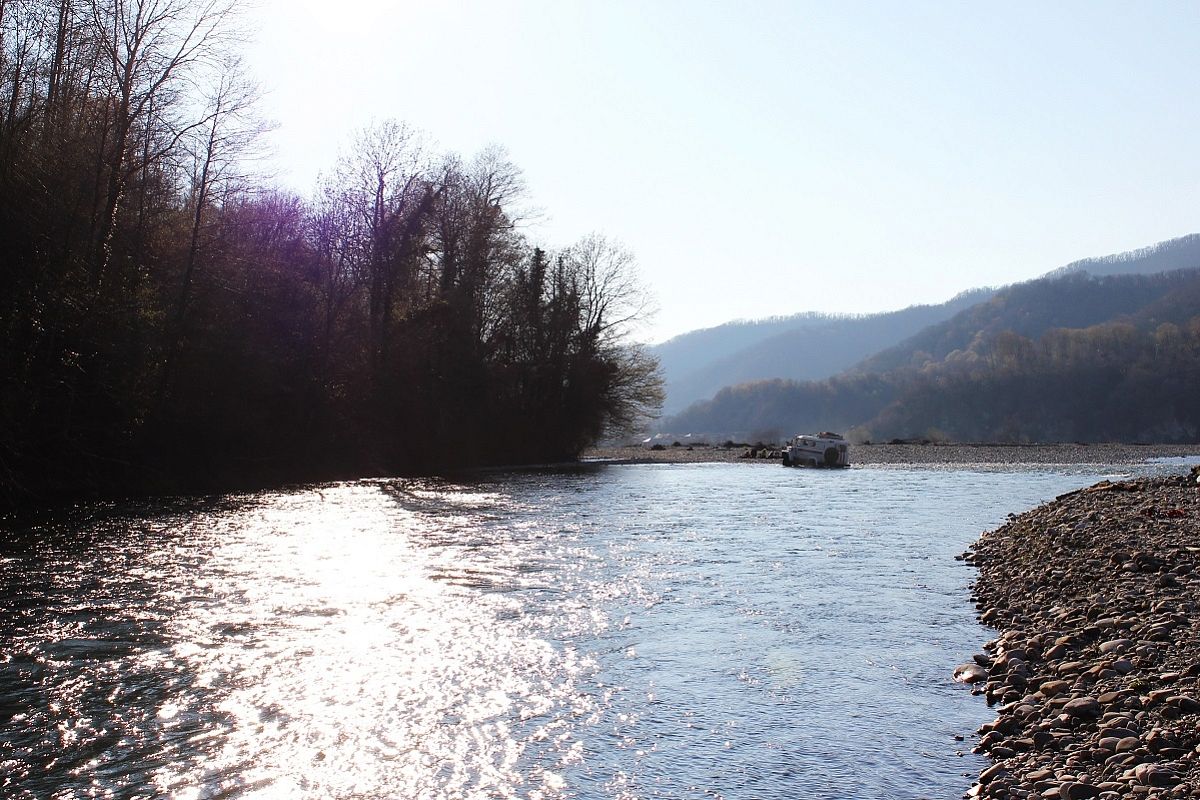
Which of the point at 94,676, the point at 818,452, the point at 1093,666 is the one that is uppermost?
the point at 818,452

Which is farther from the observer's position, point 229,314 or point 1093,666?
point 229,314

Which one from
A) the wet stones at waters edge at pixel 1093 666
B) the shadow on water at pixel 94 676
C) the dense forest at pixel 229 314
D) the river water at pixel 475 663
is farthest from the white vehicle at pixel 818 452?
the shadow on water at pixel 94 676

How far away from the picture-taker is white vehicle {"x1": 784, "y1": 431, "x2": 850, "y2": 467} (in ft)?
212

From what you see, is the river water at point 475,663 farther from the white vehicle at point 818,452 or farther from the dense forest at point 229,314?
the white vehicle at point 818,452

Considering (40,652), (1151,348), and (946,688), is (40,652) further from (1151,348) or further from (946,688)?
(1151,348)

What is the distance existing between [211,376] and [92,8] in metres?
14.2

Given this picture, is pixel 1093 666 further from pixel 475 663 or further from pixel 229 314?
pixel 229 314

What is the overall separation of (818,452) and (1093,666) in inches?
2215

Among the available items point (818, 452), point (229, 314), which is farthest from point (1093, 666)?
point (818, 452)

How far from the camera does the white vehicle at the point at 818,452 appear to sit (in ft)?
212

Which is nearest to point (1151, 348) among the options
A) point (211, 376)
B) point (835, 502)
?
point (835, 502)

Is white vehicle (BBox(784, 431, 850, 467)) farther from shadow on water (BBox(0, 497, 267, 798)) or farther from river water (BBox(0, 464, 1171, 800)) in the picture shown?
shadow on water (BBox(0, 497, 267, 798))

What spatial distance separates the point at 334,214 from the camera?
4966 cm

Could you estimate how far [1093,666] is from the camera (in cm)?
980
